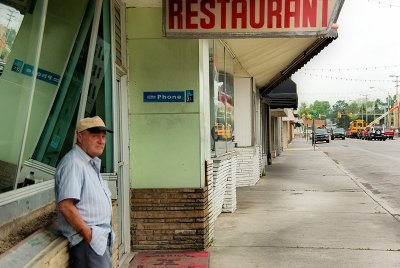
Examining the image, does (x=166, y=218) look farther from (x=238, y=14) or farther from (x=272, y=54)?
(x=272, y=54)

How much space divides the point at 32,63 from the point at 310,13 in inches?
115

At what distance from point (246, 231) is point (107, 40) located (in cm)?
418

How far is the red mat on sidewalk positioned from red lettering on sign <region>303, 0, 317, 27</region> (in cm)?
314

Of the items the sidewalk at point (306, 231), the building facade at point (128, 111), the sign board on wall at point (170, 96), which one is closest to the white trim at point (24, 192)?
the building facade at point (128, 111)

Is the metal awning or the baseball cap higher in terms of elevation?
the metal awning

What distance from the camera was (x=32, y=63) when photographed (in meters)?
3.96

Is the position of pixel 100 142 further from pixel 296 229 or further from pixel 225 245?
pixel 296 229

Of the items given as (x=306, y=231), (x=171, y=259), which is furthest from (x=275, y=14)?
(x=306, y=231)

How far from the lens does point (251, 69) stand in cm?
1312

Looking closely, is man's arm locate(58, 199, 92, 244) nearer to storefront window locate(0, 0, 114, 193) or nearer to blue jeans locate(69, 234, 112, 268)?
blue jeans locate(69, 234, 112, 268)

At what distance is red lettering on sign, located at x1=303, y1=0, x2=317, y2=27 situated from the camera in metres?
5.12

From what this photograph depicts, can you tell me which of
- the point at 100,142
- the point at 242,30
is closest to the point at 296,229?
the point at 242,30

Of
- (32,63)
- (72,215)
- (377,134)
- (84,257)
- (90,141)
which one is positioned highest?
(32,63)

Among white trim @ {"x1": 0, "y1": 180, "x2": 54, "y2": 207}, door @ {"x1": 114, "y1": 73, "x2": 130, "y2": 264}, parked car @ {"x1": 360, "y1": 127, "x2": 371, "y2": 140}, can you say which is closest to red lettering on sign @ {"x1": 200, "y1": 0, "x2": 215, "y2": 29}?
door @ {"x1": 114, "y1": 73, "x2": 130, "y2": 264}
